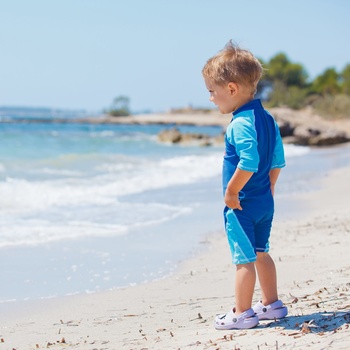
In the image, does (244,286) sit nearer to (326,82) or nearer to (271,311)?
(271,311)

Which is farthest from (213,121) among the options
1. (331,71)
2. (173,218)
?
(173,218)

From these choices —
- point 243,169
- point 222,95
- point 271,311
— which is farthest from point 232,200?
point 271,311

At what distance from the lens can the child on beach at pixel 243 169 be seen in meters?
3.65

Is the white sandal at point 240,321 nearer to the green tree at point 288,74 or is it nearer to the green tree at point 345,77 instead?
the green tree at point 345,77

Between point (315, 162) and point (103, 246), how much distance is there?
1514 centimetres

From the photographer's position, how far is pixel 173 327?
159 inches

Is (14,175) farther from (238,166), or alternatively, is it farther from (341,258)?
(238,166)

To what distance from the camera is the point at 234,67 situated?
3664 millimetres

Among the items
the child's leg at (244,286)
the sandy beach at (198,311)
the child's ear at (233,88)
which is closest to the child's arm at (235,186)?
the child's leg at (244,286)

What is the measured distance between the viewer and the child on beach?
3650mm

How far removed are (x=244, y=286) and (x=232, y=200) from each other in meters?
0.52

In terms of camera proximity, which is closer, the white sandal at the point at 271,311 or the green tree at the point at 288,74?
the white sandal at the point at 271,311

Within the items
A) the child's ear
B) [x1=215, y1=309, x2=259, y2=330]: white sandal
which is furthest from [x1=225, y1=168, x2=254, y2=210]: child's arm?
[x1=215, y1=309, x2=259, y2=330]: white sandal

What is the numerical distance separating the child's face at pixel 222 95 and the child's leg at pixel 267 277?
3.04ft
